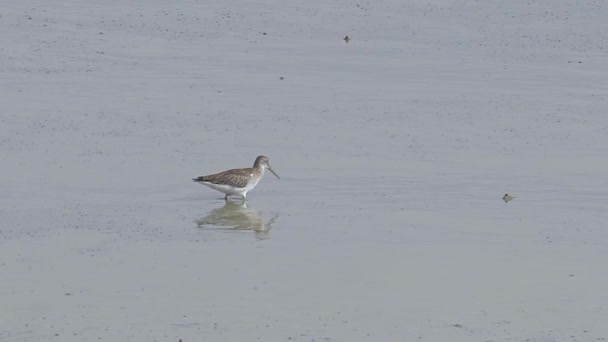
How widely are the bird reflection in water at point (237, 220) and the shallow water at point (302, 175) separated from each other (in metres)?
0.05

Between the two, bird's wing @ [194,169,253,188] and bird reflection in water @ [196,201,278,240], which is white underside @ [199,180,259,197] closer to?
bird's wing @ [194,169,253,188]

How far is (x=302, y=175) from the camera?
1889cm

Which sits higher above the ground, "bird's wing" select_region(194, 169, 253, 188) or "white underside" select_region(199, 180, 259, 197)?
"bird's wing" select_region(194, 169, 253, 188)

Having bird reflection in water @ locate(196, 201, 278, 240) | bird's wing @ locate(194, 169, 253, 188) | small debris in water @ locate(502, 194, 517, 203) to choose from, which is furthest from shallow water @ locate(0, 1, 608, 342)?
bird's wing @ locate(194, 169, 253, 188)

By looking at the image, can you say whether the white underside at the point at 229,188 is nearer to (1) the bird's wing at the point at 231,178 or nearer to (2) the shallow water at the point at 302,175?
(1) the bird's wing at the point at 231,178

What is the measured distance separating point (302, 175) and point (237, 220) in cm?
170

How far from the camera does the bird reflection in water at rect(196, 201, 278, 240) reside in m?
16.7

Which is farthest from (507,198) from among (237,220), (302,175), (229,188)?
(229,188)

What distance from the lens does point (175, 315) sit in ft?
43.0

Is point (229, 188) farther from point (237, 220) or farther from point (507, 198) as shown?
point (507, 198)

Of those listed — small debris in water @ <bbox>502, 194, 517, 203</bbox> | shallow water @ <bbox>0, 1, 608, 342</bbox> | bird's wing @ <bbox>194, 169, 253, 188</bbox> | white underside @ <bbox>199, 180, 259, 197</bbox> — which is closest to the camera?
shallow water @ <bbox>0, 1, 608, 342</bbox>

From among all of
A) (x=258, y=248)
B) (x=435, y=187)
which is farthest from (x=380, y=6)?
(x=258, y=248)

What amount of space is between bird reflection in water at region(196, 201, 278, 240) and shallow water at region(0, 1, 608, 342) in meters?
0.05

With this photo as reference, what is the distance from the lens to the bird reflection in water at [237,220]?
1672cm
